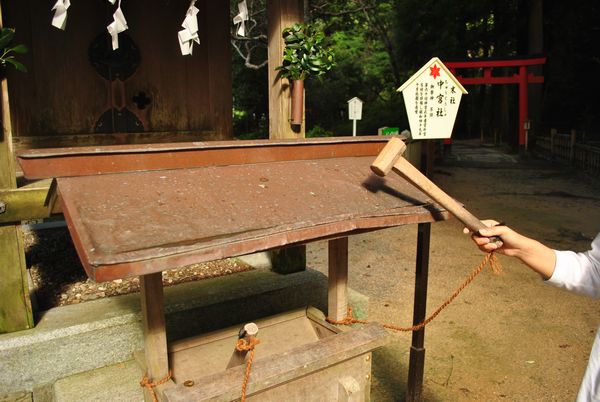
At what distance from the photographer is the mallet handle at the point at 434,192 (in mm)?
2074

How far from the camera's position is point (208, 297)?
3.81m

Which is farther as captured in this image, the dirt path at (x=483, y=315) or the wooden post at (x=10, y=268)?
the dirt path at (x=483, y=315)

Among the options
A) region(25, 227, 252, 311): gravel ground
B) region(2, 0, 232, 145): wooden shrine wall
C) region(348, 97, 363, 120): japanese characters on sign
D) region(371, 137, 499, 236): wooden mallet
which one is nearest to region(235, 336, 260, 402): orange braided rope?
region(371, 137, 499, 236): wooden mallet

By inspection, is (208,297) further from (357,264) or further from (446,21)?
(446,21)

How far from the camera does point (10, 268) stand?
3.14 metres

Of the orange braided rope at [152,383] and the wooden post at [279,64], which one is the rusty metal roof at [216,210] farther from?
the wooden post at [279,64]

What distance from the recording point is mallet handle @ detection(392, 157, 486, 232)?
207 cm

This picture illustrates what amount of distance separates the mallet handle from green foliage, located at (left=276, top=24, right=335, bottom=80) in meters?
1.99

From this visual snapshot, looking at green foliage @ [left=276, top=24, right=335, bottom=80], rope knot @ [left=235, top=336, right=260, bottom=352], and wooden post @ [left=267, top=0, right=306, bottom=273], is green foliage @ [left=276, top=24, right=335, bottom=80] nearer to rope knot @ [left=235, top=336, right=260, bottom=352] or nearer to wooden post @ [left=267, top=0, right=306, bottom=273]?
wooden post @ [left=267, top=0, right=306, bottom=273]

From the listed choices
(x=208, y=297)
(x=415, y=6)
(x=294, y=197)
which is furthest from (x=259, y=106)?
(x=294, y=197)

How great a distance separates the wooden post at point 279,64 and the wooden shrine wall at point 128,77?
68.1 inches

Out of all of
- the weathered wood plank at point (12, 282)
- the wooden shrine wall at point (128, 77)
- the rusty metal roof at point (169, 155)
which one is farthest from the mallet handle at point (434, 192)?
the wooden shrine wall at point (128, 77)

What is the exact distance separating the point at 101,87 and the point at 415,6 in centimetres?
1910

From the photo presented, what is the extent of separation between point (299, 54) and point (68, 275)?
300 cm
